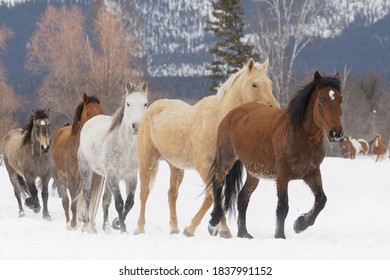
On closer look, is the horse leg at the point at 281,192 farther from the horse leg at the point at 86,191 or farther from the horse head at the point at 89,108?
the horse head at the point at 89,108

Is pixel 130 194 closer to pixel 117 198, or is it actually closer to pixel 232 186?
pixel 117 198

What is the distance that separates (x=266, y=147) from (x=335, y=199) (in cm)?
767

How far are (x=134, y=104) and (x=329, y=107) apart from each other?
3.25m

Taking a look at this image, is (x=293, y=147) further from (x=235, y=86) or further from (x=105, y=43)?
(x=105, y=43)

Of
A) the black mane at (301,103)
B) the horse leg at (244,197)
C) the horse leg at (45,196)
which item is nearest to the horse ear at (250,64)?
the horse leg at (244,197)

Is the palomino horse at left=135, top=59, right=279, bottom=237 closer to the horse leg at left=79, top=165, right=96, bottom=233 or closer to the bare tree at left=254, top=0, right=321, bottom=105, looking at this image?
the horse leg at left=79, top=165, right=96, bottom=233

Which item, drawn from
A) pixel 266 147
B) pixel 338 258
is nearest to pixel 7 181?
pixel 266 147

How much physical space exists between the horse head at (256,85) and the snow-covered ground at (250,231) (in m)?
1.97

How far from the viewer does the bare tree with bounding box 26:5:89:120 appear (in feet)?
102

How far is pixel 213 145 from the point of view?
898cm

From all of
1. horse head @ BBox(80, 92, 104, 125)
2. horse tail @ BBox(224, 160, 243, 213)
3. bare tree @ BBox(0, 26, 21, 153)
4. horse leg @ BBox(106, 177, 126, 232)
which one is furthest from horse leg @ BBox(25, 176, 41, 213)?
bare tree @ BBox(0, 26, 21, 153)

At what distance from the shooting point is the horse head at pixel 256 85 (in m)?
8.77

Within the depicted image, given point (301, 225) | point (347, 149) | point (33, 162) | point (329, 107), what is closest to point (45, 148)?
point (33, 162)

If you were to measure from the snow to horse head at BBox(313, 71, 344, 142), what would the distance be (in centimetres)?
117
